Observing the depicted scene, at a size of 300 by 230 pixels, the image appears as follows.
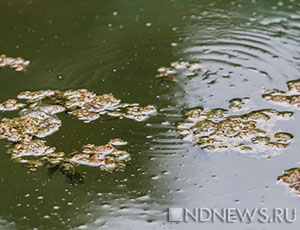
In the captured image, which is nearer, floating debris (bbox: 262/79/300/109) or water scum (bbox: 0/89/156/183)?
water scum (bbox: 0/89/156/183)

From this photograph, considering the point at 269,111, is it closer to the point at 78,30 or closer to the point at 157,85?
the point at 157,85

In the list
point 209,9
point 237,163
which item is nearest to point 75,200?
point 237,163

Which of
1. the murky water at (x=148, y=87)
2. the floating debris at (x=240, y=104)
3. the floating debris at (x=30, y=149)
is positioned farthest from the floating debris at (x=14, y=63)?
the floating debris at (x=240, y=104)

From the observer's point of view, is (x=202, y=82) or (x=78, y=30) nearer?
(x=202, y=82)

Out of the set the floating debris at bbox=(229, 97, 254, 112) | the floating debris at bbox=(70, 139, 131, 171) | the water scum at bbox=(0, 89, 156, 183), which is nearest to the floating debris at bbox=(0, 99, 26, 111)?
the water scum at bbox=(0, 89, 156, 183)

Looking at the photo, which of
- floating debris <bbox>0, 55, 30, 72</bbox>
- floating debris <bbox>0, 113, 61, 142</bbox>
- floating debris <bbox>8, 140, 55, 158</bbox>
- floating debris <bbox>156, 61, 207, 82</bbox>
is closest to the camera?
floating debris <bbox>8, 140, 55, 158</bbox>

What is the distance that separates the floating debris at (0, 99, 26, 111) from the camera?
2.94 meters

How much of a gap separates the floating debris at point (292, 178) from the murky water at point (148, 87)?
4 cm

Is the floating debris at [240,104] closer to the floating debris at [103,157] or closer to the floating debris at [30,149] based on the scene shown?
the floating debris at [103,157]

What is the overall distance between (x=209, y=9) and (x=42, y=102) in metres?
1.63

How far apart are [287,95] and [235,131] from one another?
0.47 meters

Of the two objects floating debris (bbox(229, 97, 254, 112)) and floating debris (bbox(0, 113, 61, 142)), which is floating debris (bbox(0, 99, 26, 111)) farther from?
floating debris (bbox(229, 97, 254, 112))

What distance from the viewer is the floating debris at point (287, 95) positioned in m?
2.81

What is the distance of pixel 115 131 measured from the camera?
106 inches
